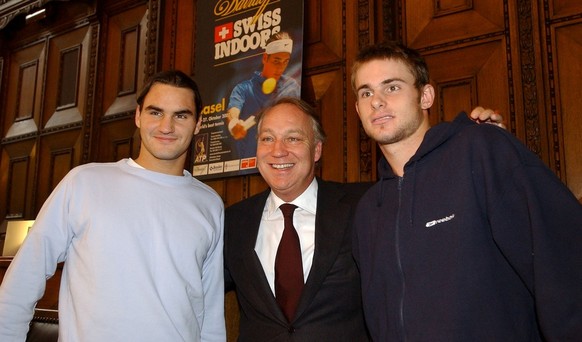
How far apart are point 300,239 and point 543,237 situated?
103 cm

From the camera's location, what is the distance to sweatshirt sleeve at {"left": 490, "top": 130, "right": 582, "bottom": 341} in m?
1.13

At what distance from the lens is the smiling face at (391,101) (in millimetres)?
1617

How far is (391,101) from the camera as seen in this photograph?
1.63 metres

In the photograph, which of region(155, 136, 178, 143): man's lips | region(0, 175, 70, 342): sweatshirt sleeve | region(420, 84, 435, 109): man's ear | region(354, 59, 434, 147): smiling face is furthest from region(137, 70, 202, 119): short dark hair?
region(420, 84, 435, 109): man's ear

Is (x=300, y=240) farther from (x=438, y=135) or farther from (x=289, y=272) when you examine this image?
(x=438, y=135)

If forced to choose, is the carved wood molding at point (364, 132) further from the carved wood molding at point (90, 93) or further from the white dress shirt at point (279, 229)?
the carved wood molding at point (90, 93)

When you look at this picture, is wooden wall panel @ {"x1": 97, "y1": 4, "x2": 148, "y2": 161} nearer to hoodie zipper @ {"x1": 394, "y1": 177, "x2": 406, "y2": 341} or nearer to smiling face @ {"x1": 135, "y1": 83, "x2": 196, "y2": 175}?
smiling face @ {"x1": 135, "y1": 83, "x2": 196, "y2": 175}

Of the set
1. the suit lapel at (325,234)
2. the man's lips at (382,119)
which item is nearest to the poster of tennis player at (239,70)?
the suit lapel at (325,234)

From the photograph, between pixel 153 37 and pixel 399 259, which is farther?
pixel 153 37

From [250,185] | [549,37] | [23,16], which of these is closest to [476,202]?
[549,37]

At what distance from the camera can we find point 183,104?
76.2 inches

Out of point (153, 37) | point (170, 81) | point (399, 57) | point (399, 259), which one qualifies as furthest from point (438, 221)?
point (153, 37)

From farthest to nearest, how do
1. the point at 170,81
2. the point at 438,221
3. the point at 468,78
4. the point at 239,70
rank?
the point at 239,70, the point at 468,78, the point at 170,81, the point at 438,221

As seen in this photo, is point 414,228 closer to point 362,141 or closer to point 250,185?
point 362,141
